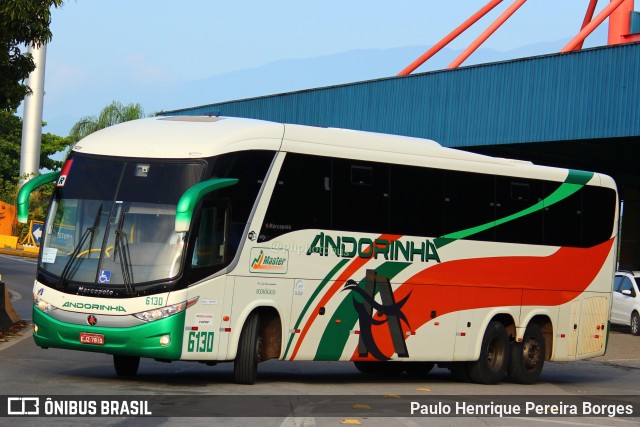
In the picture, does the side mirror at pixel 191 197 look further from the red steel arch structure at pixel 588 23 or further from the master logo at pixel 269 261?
the red steel arch structure at pixel 588 23

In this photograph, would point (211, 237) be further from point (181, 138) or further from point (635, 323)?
point (635, 323)

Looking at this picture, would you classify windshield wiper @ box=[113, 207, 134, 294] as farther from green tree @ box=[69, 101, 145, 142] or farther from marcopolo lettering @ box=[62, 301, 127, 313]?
green tree @ box=[69, 101, 145, 142]

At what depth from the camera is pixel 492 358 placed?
18.9 m

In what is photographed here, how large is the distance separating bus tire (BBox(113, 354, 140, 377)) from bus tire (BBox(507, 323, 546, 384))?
6.43 metres

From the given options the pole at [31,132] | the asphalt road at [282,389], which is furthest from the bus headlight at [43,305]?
the pole at [31,132]

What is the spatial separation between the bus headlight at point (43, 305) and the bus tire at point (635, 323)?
2261cm

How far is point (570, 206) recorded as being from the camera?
66.7 feet

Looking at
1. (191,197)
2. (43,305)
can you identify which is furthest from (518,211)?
(43,305)

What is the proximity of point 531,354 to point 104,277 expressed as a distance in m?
8.07

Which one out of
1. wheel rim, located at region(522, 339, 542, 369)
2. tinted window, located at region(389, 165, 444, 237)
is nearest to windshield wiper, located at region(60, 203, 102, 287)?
tinted window, located at region(389, 165, 444, 237)

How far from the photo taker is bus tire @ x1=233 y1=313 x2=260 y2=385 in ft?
49.5

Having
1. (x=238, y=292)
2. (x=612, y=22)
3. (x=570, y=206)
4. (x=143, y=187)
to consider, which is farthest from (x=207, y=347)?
(x=612, y=22)

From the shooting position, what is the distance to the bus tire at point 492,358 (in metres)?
18.6

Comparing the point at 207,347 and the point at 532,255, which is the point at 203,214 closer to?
the point at 207,347
